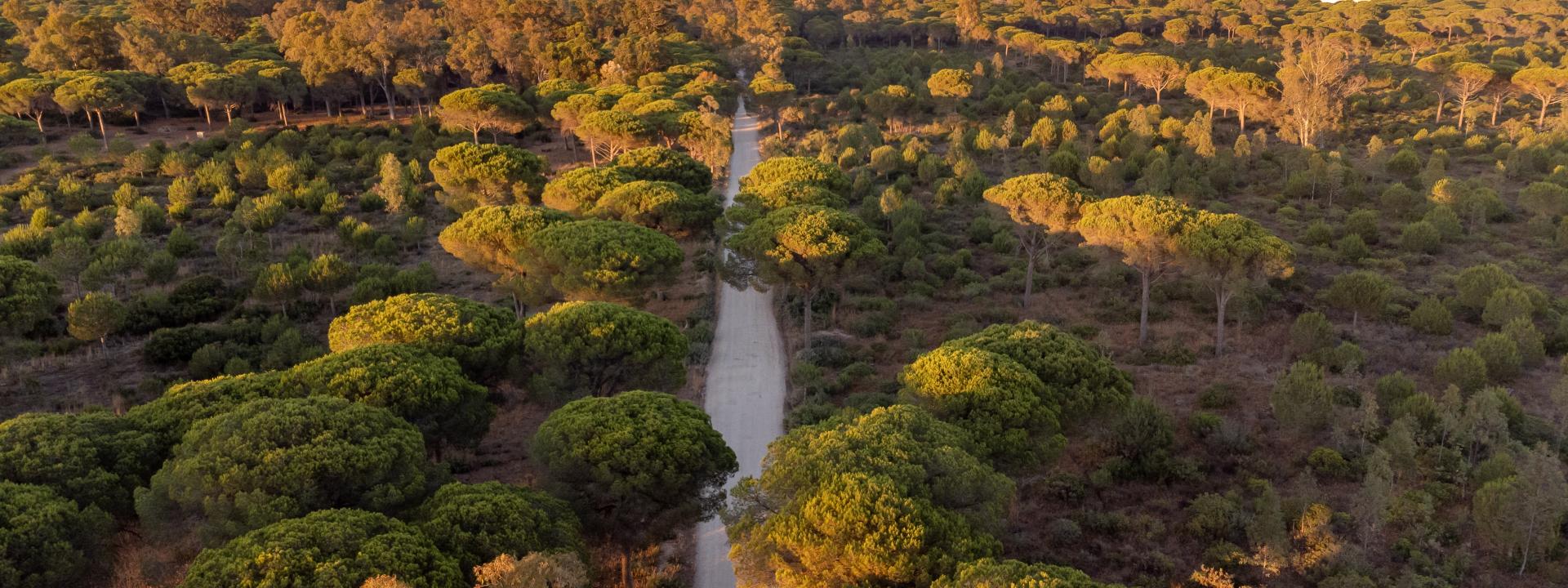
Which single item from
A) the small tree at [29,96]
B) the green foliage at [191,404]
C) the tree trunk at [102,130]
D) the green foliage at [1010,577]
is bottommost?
the green foliage at [1010,577]

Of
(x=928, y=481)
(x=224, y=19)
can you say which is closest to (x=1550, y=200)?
(x=928, y=481)

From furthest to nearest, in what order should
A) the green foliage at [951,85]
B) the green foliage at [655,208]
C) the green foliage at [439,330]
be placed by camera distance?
the green foliage at [951,85] < the green foliage at [655,208] < the green foliage at [439,330]

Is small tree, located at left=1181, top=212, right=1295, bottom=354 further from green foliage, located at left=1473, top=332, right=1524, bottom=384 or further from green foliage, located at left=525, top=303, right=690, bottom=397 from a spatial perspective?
green foliage, located at left=525, top=303, right=690, bottom=397

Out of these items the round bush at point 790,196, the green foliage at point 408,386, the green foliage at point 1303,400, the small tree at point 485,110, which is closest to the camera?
the green foliage at point 408,386

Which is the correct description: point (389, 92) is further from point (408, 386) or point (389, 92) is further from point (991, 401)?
point (991, 401)

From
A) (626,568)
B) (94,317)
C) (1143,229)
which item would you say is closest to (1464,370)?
(1143,229)

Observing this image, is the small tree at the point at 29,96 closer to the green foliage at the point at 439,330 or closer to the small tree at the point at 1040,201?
the green foliage at the point at 439,330

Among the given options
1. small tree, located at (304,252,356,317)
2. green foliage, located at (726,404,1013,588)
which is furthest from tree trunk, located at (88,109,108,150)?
green foliage, located at (726,404,1013,588)

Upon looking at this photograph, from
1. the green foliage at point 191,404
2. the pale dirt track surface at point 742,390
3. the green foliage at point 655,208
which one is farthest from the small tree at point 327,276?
the pale dirt track surface at point 742,390
